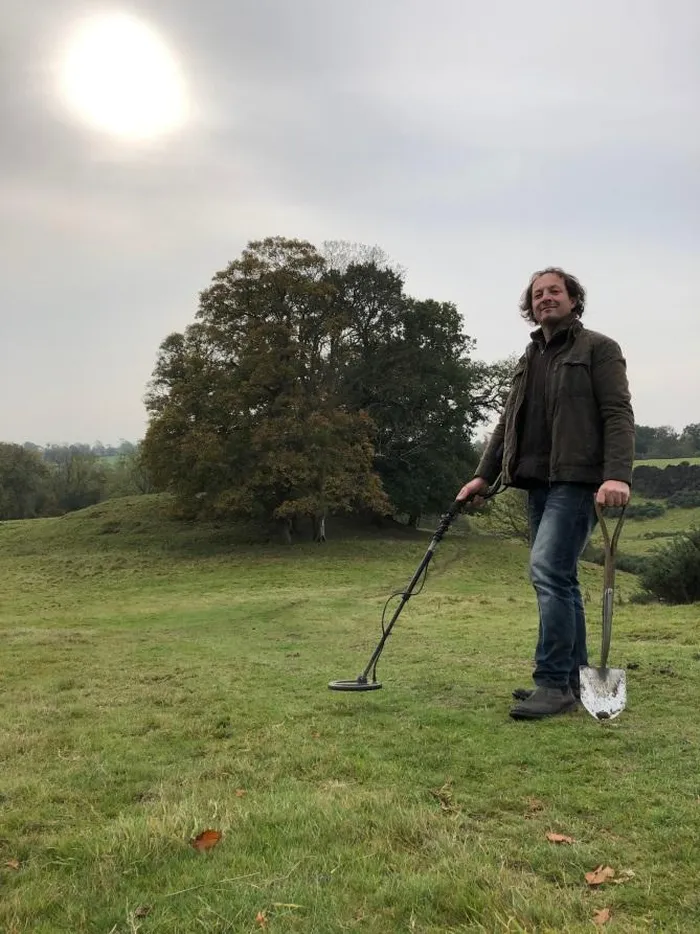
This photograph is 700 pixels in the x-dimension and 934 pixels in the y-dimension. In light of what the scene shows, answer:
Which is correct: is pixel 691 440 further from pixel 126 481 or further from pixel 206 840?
pixel 206 840

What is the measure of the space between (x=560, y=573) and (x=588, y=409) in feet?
3.78

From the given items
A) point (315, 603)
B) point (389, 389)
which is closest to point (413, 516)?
point (389, 389)

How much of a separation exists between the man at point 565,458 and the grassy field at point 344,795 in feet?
1.48

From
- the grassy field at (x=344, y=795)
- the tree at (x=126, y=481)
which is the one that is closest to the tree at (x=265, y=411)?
the grassy field at (x=344, y=795)

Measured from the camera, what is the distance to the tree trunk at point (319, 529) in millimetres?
32969

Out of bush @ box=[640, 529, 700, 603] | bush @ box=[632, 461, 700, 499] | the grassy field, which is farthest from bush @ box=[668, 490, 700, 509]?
the grassy field

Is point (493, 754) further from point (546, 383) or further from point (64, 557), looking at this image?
Result: point (64, 557)

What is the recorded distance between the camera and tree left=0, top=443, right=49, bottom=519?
2576 inches

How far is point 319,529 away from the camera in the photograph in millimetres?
33219

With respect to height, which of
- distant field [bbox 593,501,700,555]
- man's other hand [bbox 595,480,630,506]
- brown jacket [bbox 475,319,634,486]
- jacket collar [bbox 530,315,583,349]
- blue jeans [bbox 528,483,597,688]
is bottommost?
distant field [bbox 593,501,700,555]

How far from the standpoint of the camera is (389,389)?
3544 centimetres

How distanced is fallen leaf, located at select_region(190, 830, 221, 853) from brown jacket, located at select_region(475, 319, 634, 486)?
311 centimetres

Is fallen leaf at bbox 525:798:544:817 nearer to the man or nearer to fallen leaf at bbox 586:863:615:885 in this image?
fallen leaf at bbox 586:863:615:885

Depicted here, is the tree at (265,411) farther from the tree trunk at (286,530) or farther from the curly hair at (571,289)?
the curly hair at (571,289)
